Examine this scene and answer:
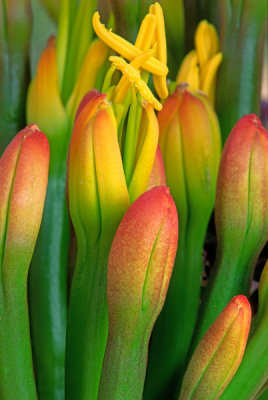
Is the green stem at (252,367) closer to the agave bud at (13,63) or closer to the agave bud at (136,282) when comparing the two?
the agave bud at (136,282)

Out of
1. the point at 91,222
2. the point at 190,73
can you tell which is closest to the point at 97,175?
the point at 91,222

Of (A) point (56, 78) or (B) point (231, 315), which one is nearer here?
(B) point (231, 315)

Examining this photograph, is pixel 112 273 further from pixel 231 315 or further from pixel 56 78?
pixel 56 78

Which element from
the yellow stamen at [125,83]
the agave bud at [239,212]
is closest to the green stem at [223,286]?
the agave bud at [239,212]

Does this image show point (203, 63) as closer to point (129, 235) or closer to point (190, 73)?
point (190, 73)

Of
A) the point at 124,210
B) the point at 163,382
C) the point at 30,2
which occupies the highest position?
the point at 30,2

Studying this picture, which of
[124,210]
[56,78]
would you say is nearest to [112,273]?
[124,210]

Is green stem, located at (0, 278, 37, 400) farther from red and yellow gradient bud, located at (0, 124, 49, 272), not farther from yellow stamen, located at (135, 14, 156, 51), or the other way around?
yellow stamen, located at (135, 14, 156, 51)
